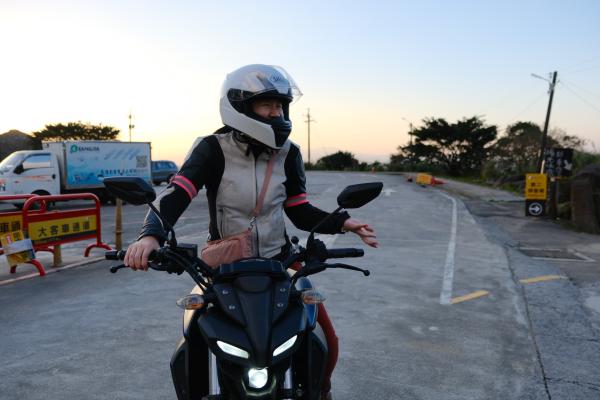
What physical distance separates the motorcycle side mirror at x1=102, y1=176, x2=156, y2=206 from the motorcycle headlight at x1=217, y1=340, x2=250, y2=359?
2.13 ft

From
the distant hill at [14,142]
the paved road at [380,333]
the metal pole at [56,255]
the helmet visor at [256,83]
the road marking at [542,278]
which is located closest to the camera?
the helmet visor at [256,83]

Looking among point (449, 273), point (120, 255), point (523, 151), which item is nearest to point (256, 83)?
point (120, 255)

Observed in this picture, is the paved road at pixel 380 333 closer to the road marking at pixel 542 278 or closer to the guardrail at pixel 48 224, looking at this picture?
the road marking at pixel 542 278

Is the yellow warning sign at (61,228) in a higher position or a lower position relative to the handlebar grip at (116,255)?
lower

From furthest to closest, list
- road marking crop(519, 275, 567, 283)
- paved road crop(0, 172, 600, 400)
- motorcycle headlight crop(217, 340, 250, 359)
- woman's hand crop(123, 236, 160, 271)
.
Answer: road marking crop(519, 275, 567, 283), paved road crop(0, 172, 600, 400), woman's hand crop(123, 236, 160, 271), motorcycle headlight crop(217, 340, 250, 359)

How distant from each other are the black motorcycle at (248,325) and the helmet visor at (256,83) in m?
0.60

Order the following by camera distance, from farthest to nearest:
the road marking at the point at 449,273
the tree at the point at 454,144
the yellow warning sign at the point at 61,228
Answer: the tree at the point at 454,144 → the yellow warning sign at the point at 61,228 → the road marking at the point at 449,273

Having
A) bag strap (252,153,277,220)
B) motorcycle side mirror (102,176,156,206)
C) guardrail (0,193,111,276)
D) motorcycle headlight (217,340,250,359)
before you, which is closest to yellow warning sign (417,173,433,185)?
guardrail (0,193,111,276)

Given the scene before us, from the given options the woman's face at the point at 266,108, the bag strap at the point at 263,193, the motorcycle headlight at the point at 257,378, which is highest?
the woman's face at the point at 266,108

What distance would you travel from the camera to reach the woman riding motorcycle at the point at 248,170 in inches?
96.4

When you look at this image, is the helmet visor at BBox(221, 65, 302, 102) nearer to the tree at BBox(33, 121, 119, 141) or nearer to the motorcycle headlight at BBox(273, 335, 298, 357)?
the motorcycle headlight at BBox(273, 335, 298, 357)

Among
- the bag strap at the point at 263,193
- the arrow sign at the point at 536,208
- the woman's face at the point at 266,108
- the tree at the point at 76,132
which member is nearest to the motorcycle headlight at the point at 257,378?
the bag strap at the point at 263,193

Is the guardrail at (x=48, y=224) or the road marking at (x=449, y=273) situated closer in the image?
the road marking at (x=449, y=273)

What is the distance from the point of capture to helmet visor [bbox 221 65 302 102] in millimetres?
2428
